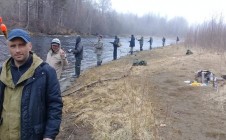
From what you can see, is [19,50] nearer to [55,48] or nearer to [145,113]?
[145,113]

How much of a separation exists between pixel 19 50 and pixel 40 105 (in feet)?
1.71

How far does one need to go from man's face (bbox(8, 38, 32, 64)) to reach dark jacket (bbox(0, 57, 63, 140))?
0.16m

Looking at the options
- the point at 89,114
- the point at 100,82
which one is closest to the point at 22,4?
the point at 100,82

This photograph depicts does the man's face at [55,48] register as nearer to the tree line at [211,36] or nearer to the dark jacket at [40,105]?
the dark jacket at [40,105]

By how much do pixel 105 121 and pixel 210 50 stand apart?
66.9 feet

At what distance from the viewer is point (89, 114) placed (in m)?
6.91

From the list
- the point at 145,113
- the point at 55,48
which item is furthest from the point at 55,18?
the point at 145,113

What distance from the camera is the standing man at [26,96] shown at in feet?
9.05

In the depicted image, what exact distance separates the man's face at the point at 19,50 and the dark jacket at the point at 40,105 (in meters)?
0.16

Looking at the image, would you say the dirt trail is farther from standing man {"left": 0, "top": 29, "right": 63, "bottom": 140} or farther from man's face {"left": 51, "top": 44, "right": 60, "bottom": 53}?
standing man {"left": 0, "top": 29, "right": 63, "bottom": 140}

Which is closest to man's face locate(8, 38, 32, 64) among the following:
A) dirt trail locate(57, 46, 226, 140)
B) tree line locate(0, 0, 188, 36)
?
dirt trail locate(57, 46, 226, 140)

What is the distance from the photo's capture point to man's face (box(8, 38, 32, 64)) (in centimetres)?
279

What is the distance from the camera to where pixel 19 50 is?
2797mm

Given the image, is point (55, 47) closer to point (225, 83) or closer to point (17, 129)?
point (17, 129)
